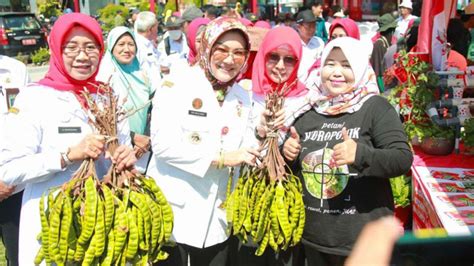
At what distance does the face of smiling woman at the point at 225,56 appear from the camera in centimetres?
263

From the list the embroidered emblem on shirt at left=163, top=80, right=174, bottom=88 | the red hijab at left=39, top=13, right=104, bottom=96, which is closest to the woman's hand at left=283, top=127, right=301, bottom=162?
the embroidered emblem on shirt at left=163, top=80, right=174, bottom=88

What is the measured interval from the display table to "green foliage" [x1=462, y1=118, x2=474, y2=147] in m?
0.15

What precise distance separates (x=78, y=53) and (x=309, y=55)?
3.93m

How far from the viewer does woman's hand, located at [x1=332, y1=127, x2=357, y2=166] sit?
7.24 feet

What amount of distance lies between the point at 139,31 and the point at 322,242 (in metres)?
5.30

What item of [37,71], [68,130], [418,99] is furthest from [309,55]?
[37,71]

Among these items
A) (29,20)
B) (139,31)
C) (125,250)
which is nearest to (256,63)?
(125,250)

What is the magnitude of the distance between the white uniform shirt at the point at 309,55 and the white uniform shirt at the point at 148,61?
1.44 meters

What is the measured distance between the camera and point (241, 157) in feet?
8.13

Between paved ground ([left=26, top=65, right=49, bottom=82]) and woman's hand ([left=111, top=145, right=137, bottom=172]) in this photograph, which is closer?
woman's hand ([left=111, top=145, right=137, bottom=172])

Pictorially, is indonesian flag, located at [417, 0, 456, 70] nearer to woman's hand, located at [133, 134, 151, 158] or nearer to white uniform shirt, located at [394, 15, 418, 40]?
woman's hand, located at [133, 134, 151, 158]

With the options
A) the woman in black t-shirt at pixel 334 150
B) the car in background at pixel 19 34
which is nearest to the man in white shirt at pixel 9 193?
the woman in black t-shirt at pixel 334 150

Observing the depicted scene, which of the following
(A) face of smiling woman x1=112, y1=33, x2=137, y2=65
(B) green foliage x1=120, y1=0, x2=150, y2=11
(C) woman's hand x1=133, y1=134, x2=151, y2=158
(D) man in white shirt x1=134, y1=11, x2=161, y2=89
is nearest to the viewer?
(C) woman's hand x1=133, y1=134, x2=151, y2=158

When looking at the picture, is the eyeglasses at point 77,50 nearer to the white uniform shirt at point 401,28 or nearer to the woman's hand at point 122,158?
the woman's hand at point 122,158
